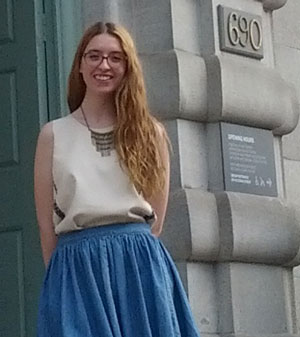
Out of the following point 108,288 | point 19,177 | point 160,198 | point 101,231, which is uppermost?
point 19,177

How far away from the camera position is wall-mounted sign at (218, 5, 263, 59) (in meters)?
7.99

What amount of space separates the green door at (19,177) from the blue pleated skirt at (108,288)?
2.22m

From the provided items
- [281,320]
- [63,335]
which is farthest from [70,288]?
[281,320]

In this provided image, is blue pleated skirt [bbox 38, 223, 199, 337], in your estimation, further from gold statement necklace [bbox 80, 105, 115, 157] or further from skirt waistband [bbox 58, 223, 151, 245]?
gold statement necklace [bbox 80, 105, 115, 157]

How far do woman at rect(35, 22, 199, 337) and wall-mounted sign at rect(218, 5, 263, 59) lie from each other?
6.94 ft

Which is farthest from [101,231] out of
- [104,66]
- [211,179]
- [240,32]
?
[240,32]

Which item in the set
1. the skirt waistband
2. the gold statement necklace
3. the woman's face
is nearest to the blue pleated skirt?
the skirt waistband

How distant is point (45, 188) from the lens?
228 inches

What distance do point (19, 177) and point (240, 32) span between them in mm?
1564

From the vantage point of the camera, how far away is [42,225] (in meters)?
5.85

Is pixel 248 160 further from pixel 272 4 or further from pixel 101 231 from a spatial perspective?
pixel 101 231

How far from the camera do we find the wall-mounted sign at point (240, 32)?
7992mm

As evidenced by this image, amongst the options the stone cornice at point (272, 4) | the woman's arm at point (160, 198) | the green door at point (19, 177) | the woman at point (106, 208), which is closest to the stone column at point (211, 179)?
the stone cornice at point (272, 4)

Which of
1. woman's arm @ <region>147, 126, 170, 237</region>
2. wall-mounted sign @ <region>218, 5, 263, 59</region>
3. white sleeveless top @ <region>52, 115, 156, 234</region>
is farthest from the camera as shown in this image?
wall-mounted sign @ <region>218, 5, 263, 59</region>
